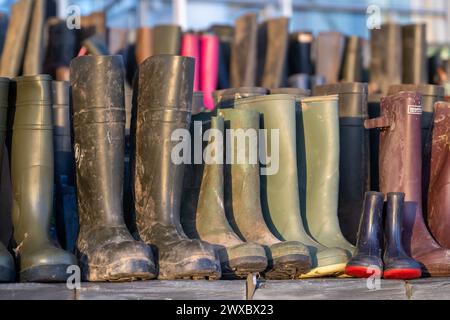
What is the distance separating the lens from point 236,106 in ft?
10.3

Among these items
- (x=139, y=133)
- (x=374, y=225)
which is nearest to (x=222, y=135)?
(x=139, y=133)

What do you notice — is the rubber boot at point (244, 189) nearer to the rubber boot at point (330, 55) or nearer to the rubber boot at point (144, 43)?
the rubber boot at point (144, 43)

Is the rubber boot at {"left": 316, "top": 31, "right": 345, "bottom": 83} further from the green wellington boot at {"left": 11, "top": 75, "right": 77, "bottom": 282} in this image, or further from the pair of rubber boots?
the green wellington boot at {"left": 11, "top": 75, "right": 77, "bottom": 282}

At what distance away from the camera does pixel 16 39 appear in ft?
15.3

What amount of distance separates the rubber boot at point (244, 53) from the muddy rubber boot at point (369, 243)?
254 cm

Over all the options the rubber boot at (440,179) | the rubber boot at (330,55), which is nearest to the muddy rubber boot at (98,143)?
the rubber boot at (440,179)

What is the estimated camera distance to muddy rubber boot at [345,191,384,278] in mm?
2668

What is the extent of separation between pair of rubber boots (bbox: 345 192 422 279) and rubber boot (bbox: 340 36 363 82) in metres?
2.83

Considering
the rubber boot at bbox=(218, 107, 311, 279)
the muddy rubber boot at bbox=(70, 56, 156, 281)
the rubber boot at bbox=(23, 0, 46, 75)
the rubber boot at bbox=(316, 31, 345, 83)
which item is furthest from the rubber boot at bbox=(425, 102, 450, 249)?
the rubber boot at bbox=(316, 31, 345, 83)

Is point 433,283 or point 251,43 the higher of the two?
point 251,43

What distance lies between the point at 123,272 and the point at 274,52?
322cm

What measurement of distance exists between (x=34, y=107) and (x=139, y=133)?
308 millimetres
